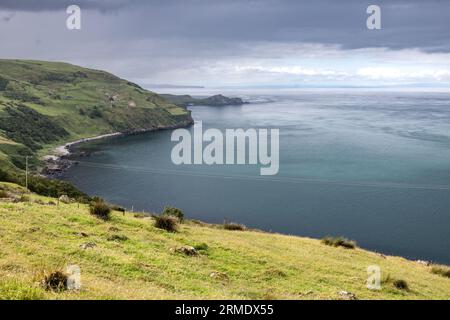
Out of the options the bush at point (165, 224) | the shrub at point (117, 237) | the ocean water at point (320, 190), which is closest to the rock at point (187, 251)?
the shrub at point (117, 237)

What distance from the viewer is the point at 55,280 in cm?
1573

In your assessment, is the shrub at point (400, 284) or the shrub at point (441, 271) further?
the shrub at point (441, 271)

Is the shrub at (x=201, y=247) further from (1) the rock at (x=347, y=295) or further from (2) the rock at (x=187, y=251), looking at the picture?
(1) the rock at (x=347, y=295)

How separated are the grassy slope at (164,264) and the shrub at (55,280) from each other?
15.9 inches

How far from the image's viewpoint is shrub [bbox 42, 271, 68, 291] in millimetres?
15320

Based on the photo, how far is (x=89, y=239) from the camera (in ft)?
93.1

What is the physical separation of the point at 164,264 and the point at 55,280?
1021 centimetres

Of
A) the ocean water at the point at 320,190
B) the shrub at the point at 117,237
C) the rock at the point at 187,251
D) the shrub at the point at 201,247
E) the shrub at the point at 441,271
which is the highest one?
the shrub at the point at 117,237

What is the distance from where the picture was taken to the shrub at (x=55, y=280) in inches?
603

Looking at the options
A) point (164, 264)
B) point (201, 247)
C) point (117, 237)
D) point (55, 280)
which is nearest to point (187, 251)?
point (201, 247)

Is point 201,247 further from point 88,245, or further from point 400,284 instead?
point 400,284
